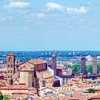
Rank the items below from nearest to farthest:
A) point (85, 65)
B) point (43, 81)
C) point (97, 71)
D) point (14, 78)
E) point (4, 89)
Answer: point (4, 89) < point (14, 78) < point (43, 81) < point (97, 71) < point (85, 65)

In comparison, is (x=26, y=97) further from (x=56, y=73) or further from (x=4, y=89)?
(x=56, y=73)

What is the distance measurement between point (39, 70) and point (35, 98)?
26241 millimetres

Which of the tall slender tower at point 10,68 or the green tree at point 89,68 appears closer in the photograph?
the tall slender tower at point 10,68

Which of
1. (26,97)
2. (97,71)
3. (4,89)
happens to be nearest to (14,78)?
(4,89)

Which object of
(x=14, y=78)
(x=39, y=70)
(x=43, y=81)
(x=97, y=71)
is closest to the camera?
(x=14, y=78)

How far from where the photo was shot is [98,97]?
125ft

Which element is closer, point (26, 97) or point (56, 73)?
point (26, 97)

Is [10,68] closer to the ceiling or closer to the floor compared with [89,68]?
closer to the ceiling

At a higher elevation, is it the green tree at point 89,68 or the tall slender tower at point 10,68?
the tall slender tower at point 10,68

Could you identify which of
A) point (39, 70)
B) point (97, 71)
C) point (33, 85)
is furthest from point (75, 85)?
point (97, 71)

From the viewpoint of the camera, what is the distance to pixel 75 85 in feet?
203

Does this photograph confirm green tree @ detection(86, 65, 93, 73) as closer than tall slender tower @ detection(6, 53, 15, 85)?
No

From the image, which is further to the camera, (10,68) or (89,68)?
(89,68)

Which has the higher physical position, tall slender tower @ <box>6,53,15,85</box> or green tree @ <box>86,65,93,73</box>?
tall slender tower @ <box>6,53,15,85</box>
